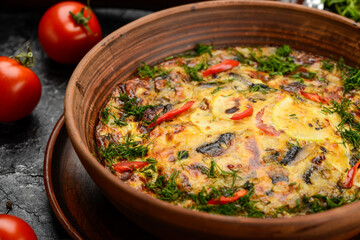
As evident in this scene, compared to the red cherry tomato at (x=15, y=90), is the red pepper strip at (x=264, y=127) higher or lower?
higher

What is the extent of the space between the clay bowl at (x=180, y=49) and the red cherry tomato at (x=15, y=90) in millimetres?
1260

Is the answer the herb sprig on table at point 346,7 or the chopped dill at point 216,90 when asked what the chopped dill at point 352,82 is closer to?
the chopped dill at point 216,90

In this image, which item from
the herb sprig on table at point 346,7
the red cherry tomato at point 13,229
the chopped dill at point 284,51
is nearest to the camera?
Result: the red cherry tomato at point 13,229

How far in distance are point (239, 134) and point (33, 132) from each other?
2711 mm

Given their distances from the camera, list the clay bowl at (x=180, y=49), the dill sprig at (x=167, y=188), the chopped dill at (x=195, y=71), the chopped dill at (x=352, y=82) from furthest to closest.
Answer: the chopped dill at (x=195, y=71), the chopped dill at (x=352, y=82), the dill sprig at (x=167, y=188), the clay bowl at (x=180, y=49)

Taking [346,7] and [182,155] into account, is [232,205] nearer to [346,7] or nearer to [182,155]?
[182,155]

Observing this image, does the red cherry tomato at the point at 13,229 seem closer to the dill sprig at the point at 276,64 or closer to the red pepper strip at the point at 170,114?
the red pepper strip at the point at 170,114

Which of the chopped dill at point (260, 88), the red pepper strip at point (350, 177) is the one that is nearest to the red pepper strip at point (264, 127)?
the chopped dill at point (260, 88)

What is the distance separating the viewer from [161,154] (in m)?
3.74

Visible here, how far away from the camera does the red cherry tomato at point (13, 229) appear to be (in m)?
3.62

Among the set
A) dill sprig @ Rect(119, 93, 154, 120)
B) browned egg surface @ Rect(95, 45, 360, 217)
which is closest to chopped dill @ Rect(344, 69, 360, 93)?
browned egg surface @ Rect(95, 45, 360, 217)

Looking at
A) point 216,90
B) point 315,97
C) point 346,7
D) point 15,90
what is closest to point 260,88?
point 216,90

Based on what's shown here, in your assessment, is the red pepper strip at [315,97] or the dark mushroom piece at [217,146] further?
the red pepper strip at [315,97]

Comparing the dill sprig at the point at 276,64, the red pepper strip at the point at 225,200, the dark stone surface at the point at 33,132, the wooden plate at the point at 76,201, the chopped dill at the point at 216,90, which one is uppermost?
the dill sprig at the point at 276,64
